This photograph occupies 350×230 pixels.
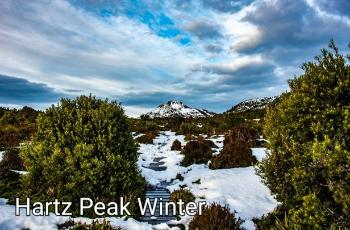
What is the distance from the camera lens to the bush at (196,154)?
700 inches

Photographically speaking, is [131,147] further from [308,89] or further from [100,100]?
[308,89]

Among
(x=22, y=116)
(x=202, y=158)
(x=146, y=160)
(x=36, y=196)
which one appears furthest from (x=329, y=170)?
(x=22, y=116)

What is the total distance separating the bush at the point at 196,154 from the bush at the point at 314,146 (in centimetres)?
941

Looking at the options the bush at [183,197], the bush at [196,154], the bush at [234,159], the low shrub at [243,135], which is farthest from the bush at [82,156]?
the low shrub at [243,135]

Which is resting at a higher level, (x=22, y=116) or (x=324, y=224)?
(x=22, y=116)

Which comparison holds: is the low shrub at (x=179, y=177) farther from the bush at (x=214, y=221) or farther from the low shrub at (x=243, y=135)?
the low shrub at (x=243, y=135)

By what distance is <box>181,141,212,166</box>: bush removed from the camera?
17.8 meters

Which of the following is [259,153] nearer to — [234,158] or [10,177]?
[234,158]

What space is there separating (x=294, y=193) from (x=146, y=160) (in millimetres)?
12947

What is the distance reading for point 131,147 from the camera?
1012 centimetres

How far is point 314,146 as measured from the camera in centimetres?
654

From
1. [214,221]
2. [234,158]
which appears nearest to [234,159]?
[234,158]

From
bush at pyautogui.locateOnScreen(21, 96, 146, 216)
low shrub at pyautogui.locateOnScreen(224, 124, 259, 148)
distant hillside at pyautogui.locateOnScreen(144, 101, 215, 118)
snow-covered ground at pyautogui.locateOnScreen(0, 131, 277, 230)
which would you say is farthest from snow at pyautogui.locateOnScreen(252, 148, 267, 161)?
distant hillside at pyautogui.locateOnScreen(144, 101, 215, 118)

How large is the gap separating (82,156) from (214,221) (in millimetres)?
3902
